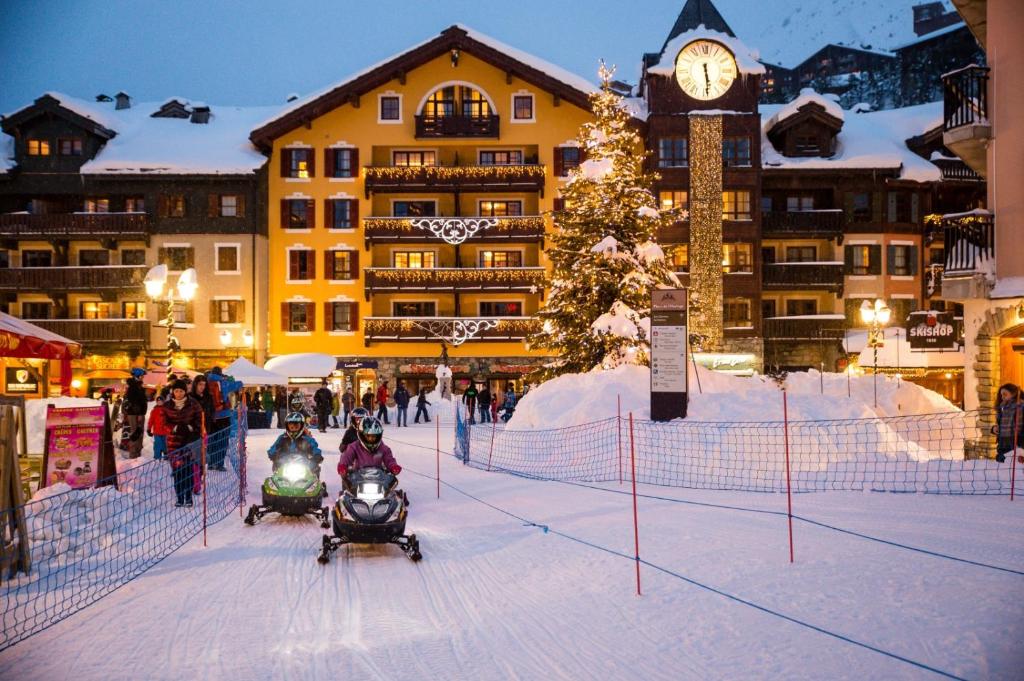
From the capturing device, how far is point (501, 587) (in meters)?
8.48

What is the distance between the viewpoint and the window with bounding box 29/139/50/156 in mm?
48406

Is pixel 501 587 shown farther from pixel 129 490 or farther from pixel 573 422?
pixel 573 422

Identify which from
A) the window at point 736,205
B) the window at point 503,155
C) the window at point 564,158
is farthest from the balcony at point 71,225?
the window at point 736,205

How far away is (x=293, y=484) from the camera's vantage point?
39.8ft

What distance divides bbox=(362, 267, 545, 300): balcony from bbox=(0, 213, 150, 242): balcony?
12654mm

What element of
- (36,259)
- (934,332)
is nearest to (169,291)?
(934,332)

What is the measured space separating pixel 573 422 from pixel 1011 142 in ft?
37.3

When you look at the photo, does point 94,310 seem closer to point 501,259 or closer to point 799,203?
point 501,259

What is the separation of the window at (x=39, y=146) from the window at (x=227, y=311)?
1248 centimetres

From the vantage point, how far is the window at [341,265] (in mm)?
48312

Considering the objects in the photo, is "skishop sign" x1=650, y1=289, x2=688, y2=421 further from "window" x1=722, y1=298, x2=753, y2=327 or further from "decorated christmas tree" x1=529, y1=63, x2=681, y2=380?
"window" x1=722, y1=298, x2=753, y2=327

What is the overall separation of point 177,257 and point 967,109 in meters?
39.3

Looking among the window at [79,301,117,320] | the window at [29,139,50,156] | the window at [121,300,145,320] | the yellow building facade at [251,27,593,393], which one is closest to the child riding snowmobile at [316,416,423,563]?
the yellow building facade at [251,27,593,393]

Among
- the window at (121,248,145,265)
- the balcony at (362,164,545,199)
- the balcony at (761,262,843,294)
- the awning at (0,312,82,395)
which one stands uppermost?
the balcony at (362,164,545,199)
